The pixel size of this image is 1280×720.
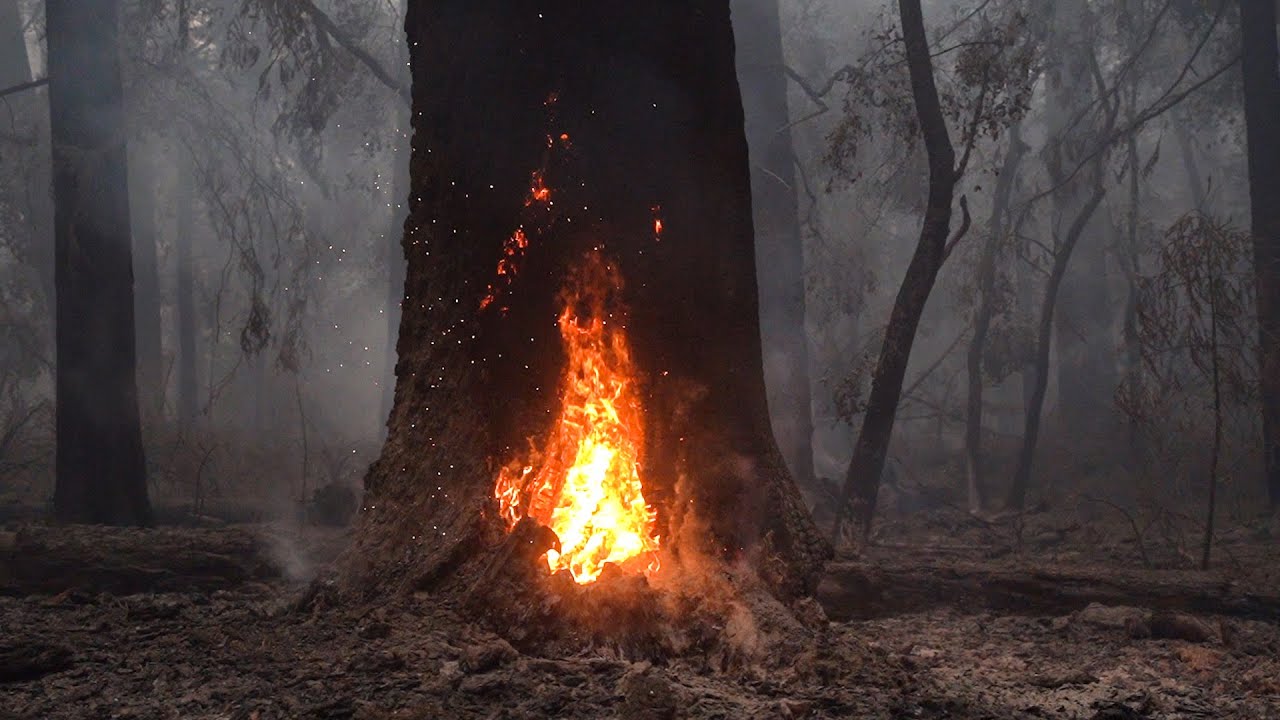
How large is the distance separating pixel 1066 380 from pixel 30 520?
57.3 ft

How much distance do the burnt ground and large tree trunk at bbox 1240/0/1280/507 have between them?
4.59 meters

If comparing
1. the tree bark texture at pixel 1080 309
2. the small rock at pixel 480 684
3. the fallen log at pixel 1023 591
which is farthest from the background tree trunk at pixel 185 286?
the small rock at pixel 480 684

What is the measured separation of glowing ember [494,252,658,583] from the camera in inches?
210

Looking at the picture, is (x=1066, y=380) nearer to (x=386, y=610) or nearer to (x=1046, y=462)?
(x=1046, y=462)

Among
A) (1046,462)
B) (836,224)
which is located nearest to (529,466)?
(1046,462)

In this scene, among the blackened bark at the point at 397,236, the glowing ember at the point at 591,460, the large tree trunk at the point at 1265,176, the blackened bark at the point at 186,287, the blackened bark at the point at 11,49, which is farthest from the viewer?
the blackened bark at the point at 186,287

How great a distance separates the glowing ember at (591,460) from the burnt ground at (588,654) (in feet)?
2.08

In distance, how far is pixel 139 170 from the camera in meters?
21.8

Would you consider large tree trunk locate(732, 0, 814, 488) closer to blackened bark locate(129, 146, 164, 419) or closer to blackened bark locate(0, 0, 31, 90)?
blackened bark locate(129, 146, 164, 419)

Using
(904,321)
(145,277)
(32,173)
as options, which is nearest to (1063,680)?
(904,321)

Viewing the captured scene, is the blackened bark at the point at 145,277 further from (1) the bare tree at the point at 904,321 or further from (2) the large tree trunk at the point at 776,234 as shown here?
(1) the bare tree at the point at 904,321

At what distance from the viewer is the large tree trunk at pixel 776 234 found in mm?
13352

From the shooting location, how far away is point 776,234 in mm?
14039

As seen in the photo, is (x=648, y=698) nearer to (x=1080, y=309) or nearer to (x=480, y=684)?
(x=480, y=684)
